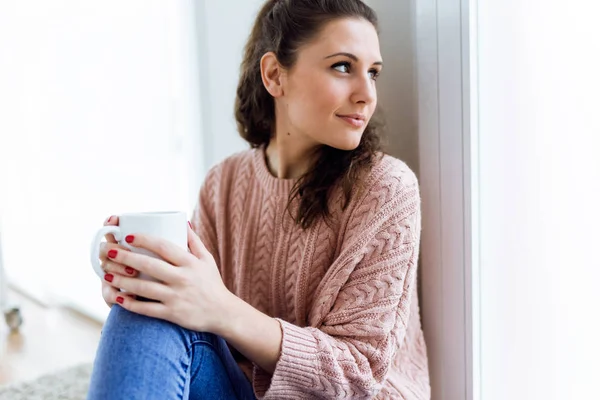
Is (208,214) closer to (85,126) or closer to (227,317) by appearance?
(227,317)

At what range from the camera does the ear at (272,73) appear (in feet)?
3.23

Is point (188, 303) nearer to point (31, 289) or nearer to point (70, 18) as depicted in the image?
point (70, 18)

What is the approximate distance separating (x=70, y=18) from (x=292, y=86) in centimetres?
154

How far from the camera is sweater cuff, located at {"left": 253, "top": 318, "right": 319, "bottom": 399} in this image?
0.78 metres

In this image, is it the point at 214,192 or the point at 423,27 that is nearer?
the point at 423,27

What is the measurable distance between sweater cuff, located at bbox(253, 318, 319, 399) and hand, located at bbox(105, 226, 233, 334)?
11 cm

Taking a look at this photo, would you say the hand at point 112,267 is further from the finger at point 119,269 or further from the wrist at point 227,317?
the wrist at point 227,317

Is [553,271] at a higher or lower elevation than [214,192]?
lower

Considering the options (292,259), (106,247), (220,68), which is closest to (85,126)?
(220,68)

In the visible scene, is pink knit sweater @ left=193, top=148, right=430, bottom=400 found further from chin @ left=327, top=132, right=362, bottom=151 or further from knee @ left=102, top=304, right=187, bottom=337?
knee @ left=102, top=304, right=187, bottom=337

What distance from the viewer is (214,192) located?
1.16 meters

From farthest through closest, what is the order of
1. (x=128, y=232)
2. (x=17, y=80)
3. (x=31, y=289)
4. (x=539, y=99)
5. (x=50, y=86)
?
(x=31, y=289) → (x=17, y=80) → (x=50, y=86) → (x=539, y=99) → (x=128, y=232)

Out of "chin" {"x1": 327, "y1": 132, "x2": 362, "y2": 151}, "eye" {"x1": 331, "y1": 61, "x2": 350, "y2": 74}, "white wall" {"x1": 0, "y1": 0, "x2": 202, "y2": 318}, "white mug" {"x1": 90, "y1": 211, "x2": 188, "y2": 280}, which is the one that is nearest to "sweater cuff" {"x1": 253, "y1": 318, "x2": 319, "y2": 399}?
"white mug" {"x1": 90, "y1": 211, "x2": 188, "y2": 280}

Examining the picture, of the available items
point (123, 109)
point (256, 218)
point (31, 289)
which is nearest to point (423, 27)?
point (256, 218)
